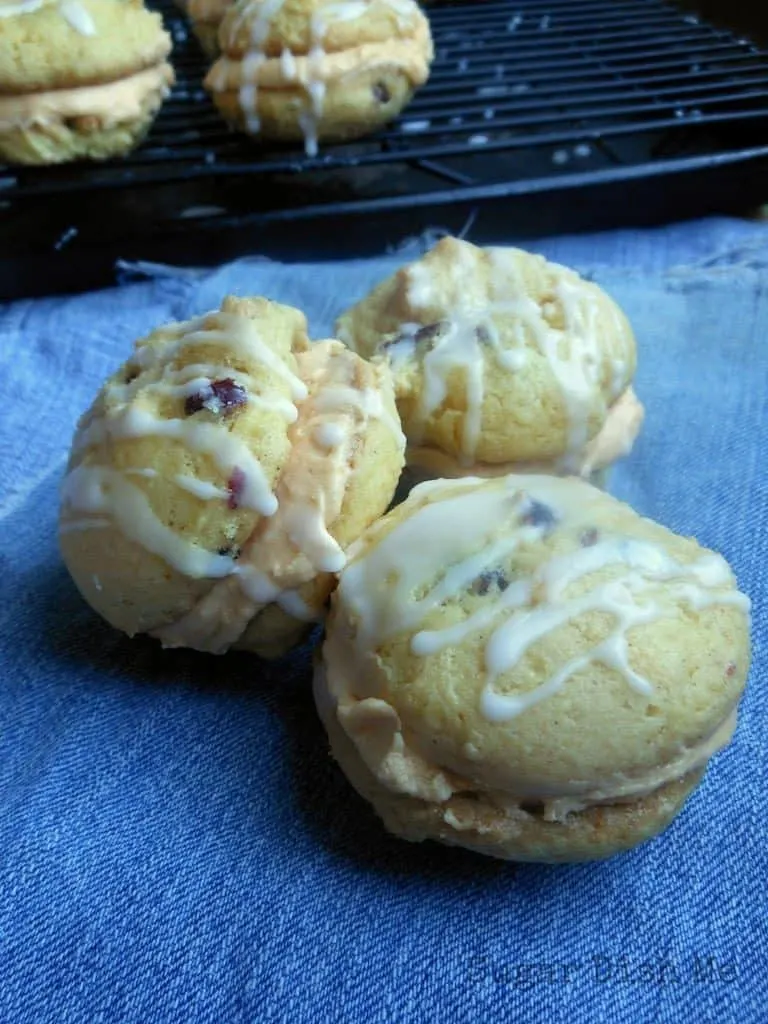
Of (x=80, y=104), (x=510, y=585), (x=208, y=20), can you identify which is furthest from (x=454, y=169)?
(x=510, y=585)

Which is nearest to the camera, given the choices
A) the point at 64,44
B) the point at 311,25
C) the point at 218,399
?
the point at 218,399

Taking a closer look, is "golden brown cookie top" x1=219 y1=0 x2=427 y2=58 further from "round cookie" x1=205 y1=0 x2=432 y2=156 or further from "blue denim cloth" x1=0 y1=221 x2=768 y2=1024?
"blue denim cloth" x1=0 y1=221 x2=768 y2=1024

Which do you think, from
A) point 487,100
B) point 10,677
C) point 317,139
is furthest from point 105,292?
point 10,677

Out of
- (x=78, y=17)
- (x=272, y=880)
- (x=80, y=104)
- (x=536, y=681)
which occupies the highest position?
(x=78, y=17)

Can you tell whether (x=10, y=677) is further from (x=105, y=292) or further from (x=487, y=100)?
(x=487, y=100)

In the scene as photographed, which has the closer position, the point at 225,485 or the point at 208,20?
the point at 225,485

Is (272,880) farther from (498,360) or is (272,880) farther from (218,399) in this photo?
(498,360)

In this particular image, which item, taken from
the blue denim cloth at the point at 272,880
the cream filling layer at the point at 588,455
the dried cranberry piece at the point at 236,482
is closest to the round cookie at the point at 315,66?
the cream filling layer at the point at 588,455
